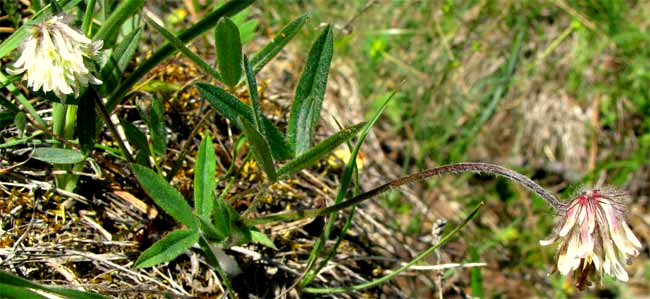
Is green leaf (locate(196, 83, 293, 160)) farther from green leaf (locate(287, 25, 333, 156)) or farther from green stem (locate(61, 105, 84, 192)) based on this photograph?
green stem (locate(61, 105, 84, 192))

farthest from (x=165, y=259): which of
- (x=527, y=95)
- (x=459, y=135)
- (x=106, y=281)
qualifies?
(x=527, y=95)

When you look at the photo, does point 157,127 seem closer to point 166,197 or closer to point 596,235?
point 166,197

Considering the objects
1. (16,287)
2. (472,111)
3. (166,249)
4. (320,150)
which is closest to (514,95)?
(472,111)

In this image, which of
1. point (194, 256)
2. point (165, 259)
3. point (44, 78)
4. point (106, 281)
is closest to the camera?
point (44, 78)

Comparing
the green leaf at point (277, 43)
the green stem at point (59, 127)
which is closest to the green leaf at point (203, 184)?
the green leaf at point (277, 43)

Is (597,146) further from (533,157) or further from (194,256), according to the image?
(194,256)

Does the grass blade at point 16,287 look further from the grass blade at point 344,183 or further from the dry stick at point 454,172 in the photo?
the grass blade at point 344,183
